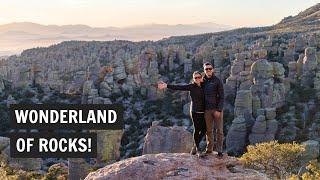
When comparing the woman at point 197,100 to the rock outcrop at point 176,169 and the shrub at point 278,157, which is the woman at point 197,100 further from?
the shrub at point 278,157

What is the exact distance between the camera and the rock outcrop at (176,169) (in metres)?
Result: 19.6

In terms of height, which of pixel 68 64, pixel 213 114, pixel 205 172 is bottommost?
pixel 68 64

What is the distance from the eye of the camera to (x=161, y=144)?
5388cm

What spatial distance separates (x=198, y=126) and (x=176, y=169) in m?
1.90

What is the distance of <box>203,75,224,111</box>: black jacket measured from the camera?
20172mm

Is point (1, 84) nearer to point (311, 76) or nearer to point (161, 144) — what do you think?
point (311, 76)

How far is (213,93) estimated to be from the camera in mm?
20188

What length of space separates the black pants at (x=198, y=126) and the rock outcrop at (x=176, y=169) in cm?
65

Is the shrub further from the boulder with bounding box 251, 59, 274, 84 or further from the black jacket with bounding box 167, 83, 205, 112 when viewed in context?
the boulder with bounding box 251, 59, 274, 84

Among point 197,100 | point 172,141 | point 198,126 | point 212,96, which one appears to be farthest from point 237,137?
point 212,96

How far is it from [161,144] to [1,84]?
79.3 m

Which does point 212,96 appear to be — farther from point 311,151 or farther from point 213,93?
point 311,151

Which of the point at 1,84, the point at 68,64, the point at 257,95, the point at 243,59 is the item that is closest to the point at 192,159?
the point at 257,95

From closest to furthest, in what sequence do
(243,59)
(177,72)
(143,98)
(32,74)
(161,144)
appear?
(161,144), (243,59), (143,98), (177,72), (32,74)
